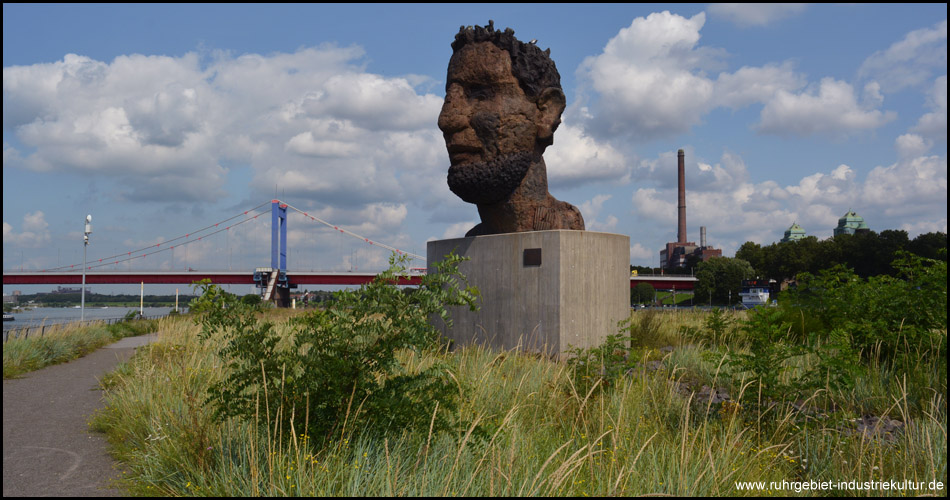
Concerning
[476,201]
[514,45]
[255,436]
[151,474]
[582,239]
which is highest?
[514,45]

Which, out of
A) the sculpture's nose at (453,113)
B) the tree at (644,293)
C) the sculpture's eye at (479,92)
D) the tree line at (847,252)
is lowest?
the tree at (644,293)

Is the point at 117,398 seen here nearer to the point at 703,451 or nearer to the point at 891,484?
the point at 703,451

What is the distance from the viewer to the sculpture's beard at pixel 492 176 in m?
9.56

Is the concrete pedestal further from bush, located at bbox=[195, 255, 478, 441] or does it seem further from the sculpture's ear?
bush, located at bbox=[195, 255, 478, 441]

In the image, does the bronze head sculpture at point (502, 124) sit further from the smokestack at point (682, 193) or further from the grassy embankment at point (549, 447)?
the smokestack at point (682, 193)

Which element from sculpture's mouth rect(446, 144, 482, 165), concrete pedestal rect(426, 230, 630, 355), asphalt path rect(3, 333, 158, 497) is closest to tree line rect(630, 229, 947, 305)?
concrete pedestal rect(426, 230, 630, 355)

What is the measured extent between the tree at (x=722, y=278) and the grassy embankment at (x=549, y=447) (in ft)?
209

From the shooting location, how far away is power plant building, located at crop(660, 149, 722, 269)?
86.6m

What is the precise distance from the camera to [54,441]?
5223mm

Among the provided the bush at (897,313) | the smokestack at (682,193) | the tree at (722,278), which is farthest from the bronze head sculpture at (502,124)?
the smokestack at (682,193)

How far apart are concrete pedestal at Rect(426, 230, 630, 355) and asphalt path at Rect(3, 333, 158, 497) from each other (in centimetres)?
461

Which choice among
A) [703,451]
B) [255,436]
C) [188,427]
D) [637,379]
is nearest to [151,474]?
[188,427]

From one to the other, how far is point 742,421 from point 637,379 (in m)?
1.25

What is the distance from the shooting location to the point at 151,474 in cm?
400
